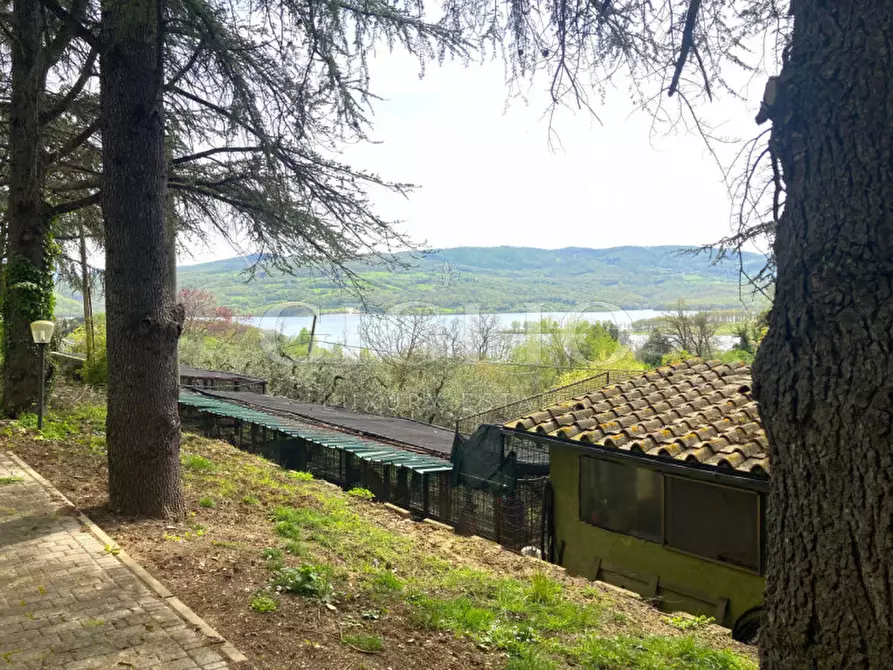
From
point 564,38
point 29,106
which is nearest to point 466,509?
point 564,38

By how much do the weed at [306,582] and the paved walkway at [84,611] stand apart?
0.66m

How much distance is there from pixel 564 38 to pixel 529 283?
56046mm

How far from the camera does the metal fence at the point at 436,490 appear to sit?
10469mm

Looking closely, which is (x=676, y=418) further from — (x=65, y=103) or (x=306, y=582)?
(x=65, y=103)

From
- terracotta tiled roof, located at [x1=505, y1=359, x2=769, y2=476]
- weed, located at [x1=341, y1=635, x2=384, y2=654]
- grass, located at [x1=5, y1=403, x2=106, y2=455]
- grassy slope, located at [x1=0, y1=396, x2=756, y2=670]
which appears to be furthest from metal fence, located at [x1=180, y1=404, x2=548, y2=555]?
weed, located at [x1=341, y1=635, x2=384, y2=654]

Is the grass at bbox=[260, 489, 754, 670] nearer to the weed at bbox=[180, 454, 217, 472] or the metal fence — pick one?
the weed at bbox=[180, 454, 217, 472]

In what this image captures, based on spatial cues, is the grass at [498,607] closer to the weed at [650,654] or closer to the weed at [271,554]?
the weed at [650,654]

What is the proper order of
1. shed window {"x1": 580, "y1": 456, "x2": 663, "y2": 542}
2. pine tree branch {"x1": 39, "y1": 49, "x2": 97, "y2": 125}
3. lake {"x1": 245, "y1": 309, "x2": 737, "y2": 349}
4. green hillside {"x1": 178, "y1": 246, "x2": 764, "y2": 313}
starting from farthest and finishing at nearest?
green hillside {"x1": 178, "y1": 246, "x2": 764, "y2": 313} → lake {"x1": 245, "y1": 309, "x2": 737, "y2": 349} → pine tree branch {"x1": 39, "y1": 49, "x2": 97, "y2": 125} → shed window {"x1": 580, "y1": 456, "x2": 663, "y2": 542}

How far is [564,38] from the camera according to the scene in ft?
12.2

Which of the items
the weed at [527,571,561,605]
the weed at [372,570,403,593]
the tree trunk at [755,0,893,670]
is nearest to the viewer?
the tree trunk at [755,0,893,670]

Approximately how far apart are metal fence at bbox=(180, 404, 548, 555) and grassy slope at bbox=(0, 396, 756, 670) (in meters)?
3.08

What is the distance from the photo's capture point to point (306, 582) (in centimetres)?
439

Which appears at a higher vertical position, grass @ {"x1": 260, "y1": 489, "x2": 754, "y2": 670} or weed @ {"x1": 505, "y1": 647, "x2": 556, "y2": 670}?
weed @ {"x1": 505, "y1": 647, "x2": 556, "y2": 670}

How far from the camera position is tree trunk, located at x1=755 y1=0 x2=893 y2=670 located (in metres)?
2.08
